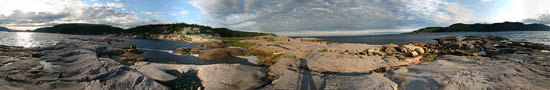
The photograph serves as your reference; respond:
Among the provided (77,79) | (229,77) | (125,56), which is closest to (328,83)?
(229,77)

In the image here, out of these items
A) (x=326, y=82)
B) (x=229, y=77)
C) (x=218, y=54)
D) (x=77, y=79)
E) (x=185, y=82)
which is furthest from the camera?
(x=218, y=54)

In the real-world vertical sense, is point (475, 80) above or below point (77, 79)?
below

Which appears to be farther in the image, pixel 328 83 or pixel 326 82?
pixel 326 82

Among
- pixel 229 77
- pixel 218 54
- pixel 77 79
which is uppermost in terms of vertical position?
pixel 77 79

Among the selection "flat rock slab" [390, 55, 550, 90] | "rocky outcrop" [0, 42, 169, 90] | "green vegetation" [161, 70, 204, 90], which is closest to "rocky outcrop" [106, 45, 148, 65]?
"rocky outcrop" [0, 42, 169, 90]

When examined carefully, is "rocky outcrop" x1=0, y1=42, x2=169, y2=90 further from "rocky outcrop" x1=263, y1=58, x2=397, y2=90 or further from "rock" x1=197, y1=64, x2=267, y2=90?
"rocky outcrop" x1=263, y1=58, x2=397, y2=90

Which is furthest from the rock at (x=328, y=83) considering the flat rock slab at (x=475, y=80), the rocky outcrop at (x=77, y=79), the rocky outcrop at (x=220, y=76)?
the rocky outcrop at (x=77, y=79)

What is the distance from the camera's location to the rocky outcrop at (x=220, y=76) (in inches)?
474

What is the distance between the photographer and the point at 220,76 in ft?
43.6

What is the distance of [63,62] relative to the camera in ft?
47.4

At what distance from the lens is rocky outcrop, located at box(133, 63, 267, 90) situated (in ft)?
39.5

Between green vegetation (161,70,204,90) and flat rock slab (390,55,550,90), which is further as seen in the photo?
green vegetation (161,70,204,90)

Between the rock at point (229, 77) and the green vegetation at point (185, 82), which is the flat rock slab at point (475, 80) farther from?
the green vegetation at point (185, 82)

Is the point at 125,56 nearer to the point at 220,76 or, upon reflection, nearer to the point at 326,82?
the point at 220,76
